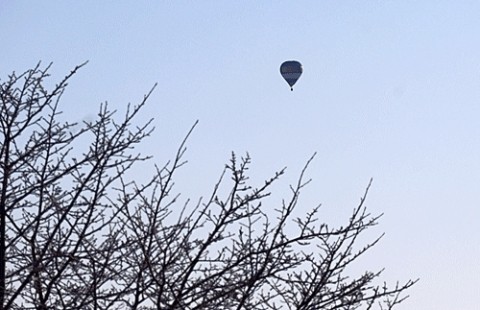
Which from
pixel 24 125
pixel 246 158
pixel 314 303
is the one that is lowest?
pixel 314 303

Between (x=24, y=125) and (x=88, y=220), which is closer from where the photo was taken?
(x=88, y=220)

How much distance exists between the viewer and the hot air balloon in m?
58.4

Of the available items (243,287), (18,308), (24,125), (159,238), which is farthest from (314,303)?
(24,125)

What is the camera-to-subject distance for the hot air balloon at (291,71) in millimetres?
58438

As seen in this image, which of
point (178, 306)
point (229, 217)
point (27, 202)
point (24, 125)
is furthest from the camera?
point (24, 125)

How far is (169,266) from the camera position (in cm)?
973

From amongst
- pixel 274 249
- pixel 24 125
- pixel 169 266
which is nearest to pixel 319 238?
pixel 274 249

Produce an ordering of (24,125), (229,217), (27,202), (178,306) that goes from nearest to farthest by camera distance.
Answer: (178,306) → (229,217) → (27,202) → (24,125)

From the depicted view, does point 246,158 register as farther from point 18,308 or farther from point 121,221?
point 18,308

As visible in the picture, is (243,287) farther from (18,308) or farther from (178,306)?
(18,308)

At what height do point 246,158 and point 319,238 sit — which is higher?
point 246,158

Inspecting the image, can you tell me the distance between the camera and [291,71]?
194 feet

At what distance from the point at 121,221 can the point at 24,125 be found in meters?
1.93

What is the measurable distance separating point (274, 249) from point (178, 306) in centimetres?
94
